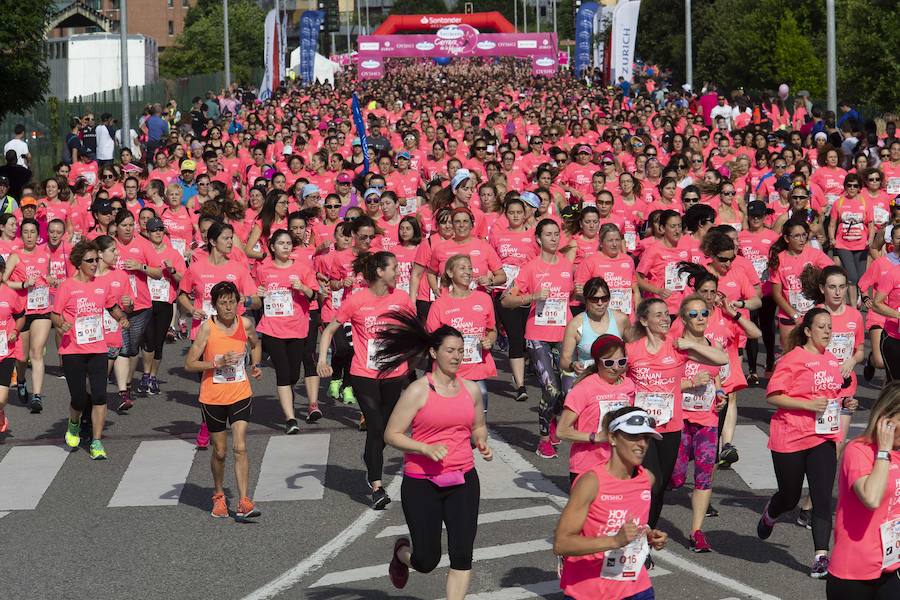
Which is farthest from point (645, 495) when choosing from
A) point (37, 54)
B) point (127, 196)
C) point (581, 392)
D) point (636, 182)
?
point (37, 54)

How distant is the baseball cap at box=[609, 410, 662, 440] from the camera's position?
22.7ft

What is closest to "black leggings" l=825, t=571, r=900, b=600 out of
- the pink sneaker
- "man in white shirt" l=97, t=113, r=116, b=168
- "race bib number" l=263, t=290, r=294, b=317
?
the pink sneaker

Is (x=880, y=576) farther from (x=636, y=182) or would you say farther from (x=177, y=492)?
(x=636, y=182)

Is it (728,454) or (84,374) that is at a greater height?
(84,374)

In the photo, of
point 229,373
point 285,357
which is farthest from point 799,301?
point 229,373

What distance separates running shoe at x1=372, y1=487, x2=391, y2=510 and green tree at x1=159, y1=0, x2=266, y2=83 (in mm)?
82980

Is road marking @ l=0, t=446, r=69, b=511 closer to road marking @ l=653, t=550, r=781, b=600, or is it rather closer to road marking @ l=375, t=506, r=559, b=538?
road marking @ l=375, t=506, r=559, b=538

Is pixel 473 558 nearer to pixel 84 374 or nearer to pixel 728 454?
pixel 728 454

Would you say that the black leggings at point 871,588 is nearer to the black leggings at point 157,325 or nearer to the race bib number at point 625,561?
the race bib number at point 625,561

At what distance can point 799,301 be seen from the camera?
14.9 meters

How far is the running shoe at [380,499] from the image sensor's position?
11.6m

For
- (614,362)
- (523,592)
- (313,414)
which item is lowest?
(523,592)

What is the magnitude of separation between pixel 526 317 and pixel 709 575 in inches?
258

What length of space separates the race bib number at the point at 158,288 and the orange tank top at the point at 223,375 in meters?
5.32
